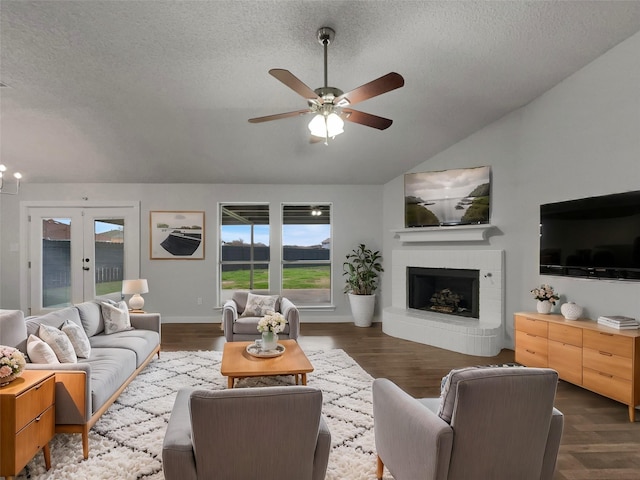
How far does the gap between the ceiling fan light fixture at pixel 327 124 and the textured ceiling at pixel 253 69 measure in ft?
2.75

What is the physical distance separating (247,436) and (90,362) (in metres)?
2.27

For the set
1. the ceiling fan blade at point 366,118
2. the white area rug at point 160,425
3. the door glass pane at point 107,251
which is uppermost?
the ceiling fan blade at point 366,118

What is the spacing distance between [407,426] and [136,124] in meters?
4.74

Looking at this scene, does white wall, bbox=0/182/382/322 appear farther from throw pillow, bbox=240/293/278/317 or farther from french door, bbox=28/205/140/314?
throw pillow, bbox=240/293/278/317

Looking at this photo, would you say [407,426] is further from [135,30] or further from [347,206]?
[347,206]

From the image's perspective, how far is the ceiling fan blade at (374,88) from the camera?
2.41 metres

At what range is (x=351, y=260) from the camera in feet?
23.5

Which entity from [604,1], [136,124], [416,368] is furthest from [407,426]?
[136,124]

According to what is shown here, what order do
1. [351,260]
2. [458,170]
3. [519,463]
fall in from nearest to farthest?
[519,463] → [458,170] → [351,260]

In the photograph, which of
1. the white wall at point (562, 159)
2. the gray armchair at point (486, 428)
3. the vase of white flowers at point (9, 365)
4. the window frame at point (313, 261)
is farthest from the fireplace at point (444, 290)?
the vase of white flowers at point (9, 365)

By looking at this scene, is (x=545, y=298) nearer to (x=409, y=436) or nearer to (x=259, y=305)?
(x=409, y=436)

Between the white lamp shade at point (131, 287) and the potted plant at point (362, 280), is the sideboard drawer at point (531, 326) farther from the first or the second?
the white lamp shade at point (131, 287)

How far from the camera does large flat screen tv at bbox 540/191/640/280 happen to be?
11.4ft

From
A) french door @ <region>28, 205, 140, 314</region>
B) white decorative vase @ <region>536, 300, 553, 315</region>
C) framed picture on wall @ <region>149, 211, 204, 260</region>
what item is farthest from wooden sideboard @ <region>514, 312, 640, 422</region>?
french door @ <region>28, 205, 140, 314</region>
